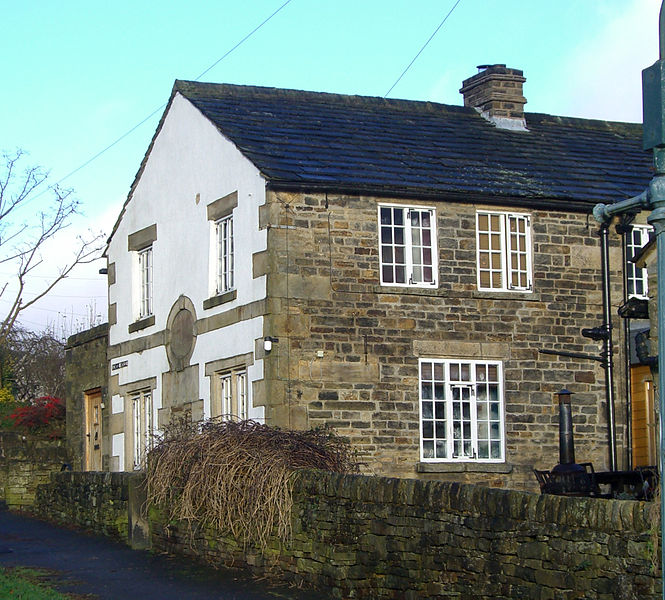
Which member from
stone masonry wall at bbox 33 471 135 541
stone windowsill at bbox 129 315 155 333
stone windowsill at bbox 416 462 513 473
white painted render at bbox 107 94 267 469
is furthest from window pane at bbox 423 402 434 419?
stone windowsill at bbox 129 315 155 333

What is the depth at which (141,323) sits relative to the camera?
22.7 meters

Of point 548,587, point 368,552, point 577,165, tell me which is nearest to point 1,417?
point 577,165

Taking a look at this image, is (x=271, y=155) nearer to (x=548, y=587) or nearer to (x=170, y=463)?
(x=170, y=463)

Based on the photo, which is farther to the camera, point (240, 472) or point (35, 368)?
point (35, 368)

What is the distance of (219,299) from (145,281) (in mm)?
4066

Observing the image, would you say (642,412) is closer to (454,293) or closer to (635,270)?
(635,270)

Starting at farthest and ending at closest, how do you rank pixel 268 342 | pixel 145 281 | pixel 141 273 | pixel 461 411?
pixel 141 273 < pixel 145 281 < pixel 461 411 < pixel 268 342

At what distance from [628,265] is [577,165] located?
234cm

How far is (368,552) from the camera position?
11.7m

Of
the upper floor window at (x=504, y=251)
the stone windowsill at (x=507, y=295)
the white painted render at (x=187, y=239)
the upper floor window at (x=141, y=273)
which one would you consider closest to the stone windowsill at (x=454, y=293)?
the stone windowsill at (x=507, y=295)

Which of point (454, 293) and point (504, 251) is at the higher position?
point (504, 251)

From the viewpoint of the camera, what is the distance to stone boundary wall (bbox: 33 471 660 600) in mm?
8672

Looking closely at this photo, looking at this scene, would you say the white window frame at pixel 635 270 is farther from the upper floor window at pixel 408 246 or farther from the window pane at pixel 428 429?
the window pane at pixel 428 429

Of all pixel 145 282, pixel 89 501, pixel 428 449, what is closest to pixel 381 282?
pixel 428 449
